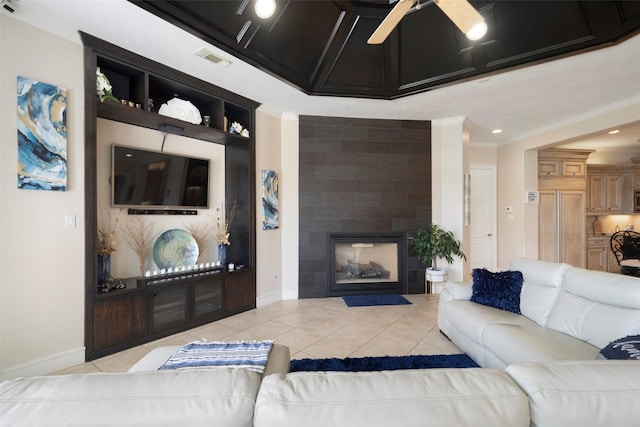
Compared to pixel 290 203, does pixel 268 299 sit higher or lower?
lower

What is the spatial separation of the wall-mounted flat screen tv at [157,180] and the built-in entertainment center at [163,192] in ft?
0.03

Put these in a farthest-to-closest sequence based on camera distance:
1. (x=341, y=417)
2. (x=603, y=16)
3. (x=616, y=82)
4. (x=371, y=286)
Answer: (x=371, y=286) → (x=616, y=82) → (x=603, y=16) → (x=341, y=417)

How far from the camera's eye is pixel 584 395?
71 centimetres

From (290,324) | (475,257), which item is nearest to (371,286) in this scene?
(290,324)

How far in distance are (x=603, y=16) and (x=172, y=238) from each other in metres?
4.54

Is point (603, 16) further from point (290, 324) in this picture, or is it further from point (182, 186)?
point (182, 186)

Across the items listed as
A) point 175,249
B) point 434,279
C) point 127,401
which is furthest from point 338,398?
point 434,279

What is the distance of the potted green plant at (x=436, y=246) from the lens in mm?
4055

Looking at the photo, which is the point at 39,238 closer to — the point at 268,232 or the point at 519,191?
the point at 268,232

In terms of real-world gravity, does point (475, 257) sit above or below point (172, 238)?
below

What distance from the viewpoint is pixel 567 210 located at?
5.41 meters

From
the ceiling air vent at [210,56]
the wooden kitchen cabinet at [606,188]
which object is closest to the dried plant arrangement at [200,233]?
the ceiling air vent at [210,56]

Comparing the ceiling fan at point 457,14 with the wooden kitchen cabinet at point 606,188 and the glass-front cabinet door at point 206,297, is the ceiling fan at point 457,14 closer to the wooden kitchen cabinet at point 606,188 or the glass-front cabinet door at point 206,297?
the glass-front cabinet door at point 206,297

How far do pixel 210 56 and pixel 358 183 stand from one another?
8.54 ft
